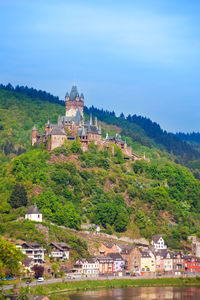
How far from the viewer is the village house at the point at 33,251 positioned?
115 meters

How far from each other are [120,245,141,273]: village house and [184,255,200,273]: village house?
1133 centimetres

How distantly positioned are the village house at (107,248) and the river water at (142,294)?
15.3 meters

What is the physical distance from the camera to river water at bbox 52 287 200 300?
342 feet

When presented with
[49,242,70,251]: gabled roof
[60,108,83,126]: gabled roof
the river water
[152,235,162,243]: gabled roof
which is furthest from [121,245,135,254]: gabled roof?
[60,108,83,126]: gabled roof

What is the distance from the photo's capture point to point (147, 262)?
430 feet

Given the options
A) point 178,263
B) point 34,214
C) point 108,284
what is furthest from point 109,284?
point 178,263

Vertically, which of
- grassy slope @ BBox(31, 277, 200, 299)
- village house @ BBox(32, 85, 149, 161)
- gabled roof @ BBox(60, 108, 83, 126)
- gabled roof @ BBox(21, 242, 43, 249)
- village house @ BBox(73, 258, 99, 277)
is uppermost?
gabled roof @ BBox(60, 108, 83, 126)

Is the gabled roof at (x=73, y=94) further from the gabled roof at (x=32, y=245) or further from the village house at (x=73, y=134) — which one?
the gabled roof at (x=32, y=245)

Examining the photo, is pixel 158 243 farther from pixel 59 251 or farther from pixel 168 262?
pixel 59 251

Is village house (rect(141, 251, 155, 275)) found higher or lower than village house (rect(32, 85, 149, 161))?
lower

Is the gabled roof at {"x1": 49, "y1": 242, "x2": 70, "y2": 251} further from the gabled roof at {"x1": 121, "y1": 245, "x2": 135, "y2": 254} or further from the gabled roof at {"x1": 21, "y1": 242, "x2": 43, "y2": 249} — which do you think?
the gabled roof at {"x1": 121, "y1": 245, "x2": 135, "y2": 254}

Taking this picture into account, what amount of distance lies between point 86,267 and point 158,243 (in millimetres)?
23577

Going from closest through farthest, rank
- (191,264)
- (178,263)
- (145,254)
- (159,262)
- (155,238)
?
(145,254) → (159,262) → (178,263) → (191,264) → (155,238)

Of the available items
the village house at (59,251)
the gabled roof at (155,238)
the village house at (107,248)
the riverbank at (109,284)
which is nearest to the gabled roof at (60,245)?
the village house at (59,251)
